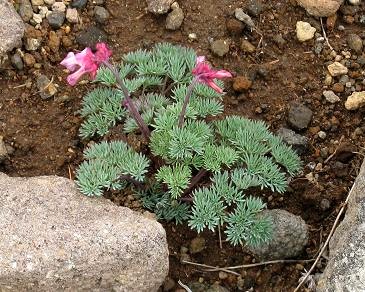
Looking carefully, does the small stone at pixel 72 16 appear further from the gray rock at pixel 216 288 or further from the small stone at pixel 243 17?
the gray rock at pixel 216 288

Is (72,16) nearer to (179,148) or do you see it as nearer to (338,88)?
(179,148)

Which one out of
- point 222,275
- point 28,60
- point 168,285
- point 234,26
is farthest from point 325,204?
point 28,60

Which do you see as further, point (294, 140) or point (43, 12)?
point (43, 12)

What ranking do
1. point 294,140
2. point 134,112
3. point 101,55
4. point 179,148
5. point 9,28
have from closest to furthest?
point 101,55 < point 179,148 < point 134,112 < point 294,140 < point 9,28

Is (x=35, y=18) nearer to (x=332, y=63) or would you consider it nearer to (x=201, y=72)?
(x=201, y=72)

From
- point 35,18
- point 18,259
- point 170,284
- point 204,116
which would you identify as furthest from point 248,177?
point 35,18
